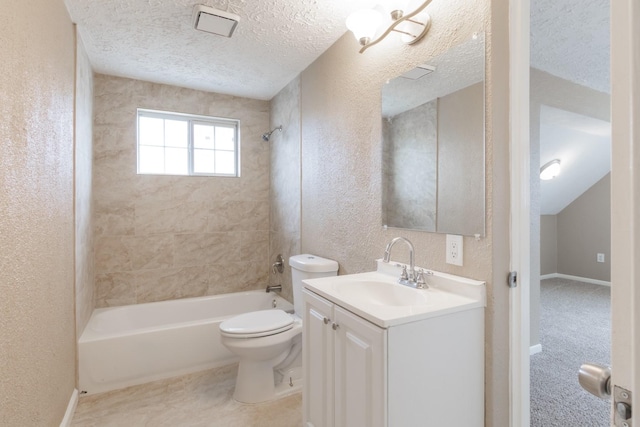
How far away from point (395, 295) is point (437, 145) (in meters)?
0.75

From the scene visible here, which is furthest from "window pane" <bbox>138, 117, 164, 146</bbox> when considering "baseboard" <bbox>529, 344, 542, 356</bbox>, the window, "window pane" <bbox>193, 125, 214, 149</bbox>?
"baseboard" <bbox>529, 344, 542, 356</bbox>

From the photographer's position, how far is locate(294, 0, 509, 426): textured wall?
128 centimetres

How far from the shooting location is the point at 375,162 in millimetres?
1913

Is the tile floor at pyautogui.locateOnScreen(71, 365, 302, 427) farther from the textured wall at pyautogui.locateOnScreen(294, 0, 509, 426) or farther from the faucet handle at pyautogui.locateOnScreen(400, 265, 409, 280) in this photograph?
the faucet handle at pyautogui.locateOnScreen(400, 265, 409, 280)

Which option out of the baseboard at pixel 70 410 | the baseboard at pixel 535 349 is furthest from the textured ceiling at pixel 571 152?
the baseboard at pixel 70 410

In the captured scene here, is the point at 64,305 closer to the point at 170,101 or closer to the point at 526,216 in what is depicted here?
the point at 170,101

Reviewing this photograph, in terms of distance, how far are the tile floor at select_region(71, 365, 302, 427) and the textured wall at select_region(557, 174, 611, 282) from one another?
4.79m

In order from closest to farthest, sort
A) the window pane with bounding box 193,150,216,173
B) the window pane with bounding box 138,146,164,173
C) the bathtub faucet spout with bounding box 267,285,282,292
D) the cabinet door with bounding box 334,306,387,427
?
the cabinet door with bounding box 334,306,387,427 < the window pane with bounding box 138,146,164,173 < the bathtub faucet spout with bounding box 267,285,282,292 < the window pane with bounding box 193,150,216,173

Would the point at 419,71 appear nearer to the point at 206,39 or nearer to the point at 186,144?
the point at 206,39

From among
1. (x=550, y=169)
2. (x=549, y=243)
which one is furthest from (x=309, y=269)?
(x=549, y=243)

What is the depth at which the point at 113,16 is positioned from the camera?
6.48ft

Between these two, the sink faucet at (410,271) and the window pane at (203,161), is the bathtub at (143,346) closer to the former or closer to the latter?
the window pane at (203,161)

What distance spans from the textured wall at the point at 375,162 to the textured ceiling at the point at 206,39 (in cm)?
24

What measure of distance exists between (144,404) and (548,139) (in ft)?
14.5
